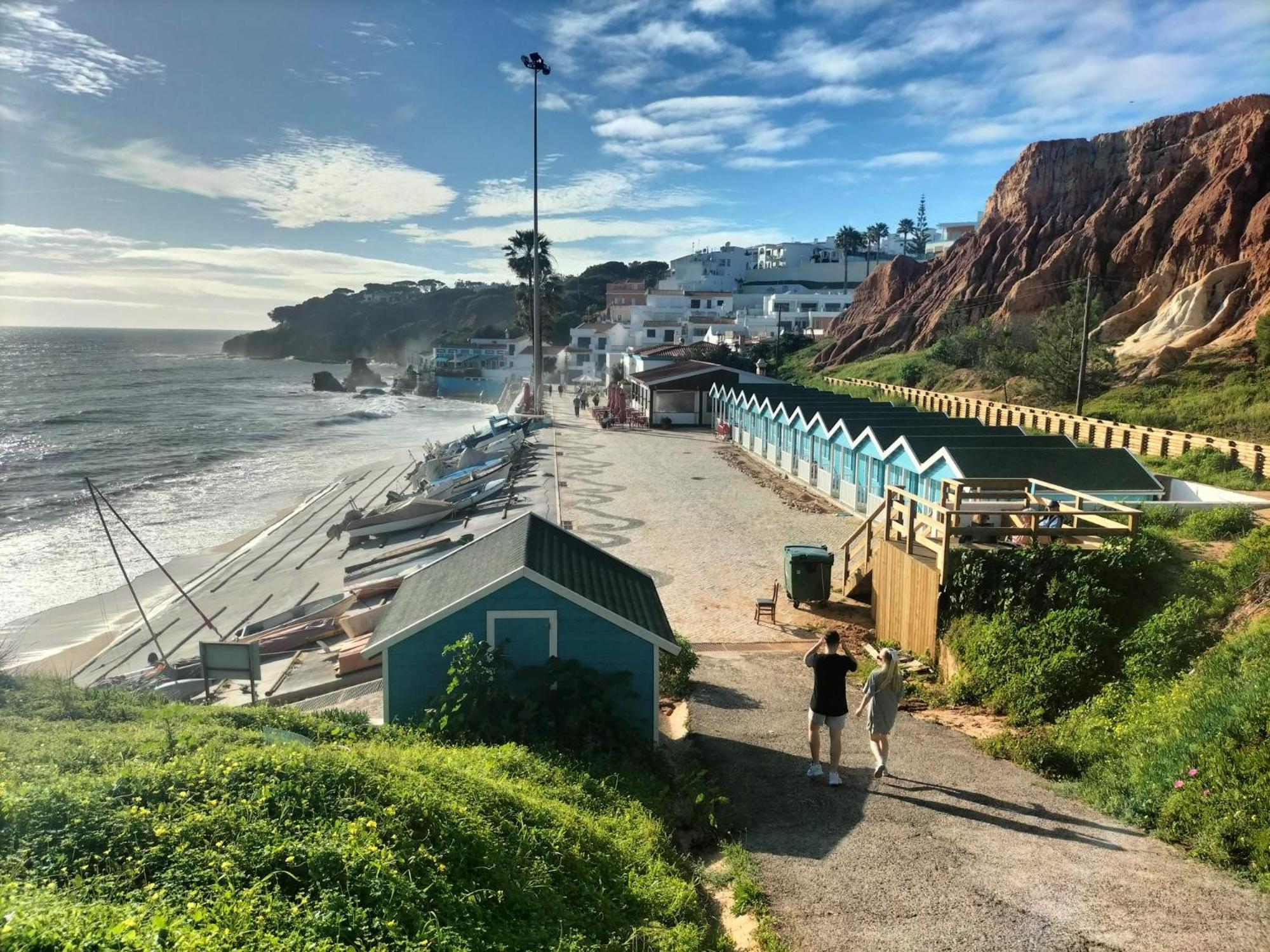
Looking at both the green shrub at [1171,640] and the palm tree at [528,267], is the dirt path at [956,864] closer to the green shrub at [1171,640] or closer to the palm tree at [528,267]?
the green shrub at [1171,640]

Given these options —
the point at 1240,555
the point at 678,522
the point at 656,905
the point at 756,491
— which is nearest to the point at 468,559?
the point at 656,905

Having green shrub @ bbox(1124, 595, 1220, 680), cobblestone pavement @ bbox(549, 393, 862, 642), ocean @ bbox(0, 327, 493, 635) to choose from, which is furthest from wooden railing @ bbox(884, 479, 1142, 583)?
ocean @ bbox(0, 327, 493, 635)

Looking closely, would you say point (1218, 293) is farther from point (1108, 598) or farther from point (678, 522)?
point (1108, 598)

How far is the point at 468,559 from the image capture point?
11.3 metres

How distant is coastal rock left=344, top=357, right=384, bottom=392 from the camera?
114 m

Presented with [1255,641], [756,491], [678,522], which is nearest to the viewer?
[1255,641]

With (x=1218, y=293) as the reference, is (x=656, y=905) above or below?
below

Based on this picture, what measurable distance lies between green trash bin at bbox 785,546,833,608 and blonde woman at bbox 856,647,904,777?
7.67 m

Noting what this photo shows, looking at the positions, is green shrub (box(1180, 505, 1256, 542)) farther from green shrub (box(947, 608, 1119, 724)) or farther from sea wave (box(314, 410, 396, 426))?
sea wave (box(314, 410, 396, 426))

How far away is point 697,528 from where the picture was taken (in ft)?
80.0

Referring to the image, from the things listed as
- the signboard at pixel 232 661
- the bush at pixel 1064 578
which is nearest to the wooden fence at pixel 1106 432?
the bush at pixel 1064 578

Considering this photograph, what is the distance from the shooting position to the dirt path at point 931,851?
18.8 ft

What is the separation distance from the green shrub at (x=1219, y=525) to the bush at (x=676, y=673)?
8.99 m

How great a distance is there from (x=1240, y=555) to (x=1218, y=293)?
131ft
